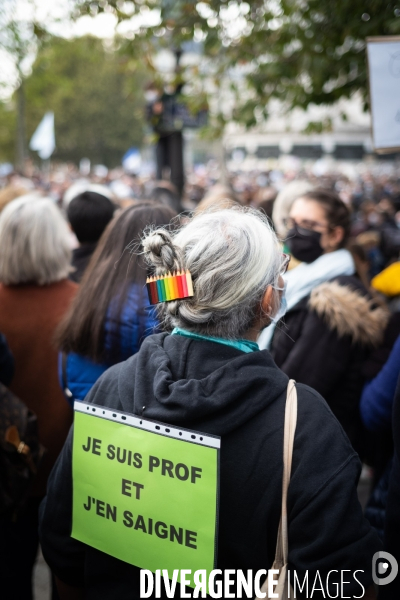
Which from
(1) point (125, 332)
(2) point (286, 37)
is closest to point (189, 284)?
(1) point (125, 332)

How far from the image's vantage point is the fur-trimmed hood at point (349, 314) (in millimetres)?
2812

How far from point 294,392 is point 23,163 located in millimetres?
20029

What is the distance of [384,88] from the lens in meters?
2.90

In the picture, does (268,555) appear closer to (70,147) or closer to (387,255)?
(387,255)

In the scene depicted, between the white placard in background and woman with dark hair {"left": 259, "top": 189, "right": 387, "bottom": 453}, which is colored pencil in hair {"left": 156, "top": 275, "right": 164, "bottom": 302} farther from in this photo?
the white placard in background

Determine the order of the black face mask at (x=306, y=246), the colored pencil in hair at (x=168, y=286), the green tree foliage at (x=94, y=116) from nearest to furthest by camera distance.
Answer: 1. the colored pencil in hair at (x=168, y=286)
2. the black face mask at (x=306, y=246)
3. the green tree foliage at (x=94, y=116)

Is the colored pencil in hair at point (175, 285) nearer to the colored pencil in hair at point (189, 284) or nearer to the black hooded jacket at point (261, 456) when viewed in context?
the colored pencil in hair at point (189, 284)

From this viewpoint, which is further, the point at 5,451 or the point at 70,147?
the point at 70,147

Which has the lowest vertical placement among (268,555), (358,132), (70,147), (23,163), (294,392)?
(268,555)

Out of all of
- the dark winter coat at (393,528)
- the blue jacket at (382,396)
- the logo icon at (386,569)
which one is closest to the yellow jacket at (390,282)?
the blue jacket at (382,396)

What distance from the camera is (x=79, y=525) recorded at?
1.71 m

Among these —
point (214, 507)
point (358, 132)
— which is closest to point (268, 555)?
point (214, 507)

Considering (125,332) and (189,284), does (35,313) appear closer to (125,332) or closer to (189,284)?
(125,332)

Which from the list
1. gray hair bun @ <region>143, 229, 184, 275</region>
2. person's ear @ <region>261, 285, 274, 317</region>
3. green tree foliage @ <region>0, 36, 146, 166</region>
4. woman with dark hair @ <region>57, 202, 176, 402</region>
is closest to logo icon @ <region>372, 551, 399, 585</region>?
person's ear @ <region>261, 285, 274, 317</region>
